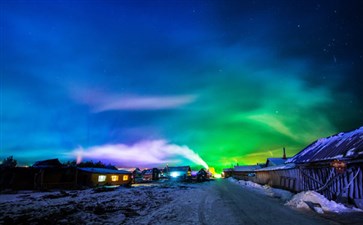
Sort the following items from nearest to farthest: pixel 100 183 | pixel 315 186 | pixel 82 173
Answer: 1. pixel 315 186
2. pixel 82 173
3. pixel 100 183

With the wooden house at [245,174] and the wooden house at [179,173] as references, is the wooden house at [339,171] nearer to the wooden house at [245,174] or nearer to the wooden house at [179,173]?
the wooden house at [245,174]

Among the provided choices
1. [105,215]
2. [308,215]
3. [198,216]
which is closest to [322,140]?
[308,215]

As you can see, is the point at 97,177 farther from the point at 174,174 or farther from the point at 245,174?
the point at 245,174

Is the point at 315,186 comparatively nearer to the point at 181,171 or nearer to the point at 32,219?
the point at 32,219

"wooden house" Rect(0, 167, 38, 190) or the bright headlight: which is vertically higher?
"wooden house" Rect(0, 167, 38, 190)

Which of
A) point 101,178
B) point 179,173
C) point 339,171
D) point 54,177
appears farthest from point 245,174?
point 339,171

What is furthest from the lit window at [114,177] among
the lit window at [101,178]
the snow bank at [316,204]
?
the snow bank at [316,204]

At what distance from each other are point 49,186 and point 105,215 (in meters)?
28.8

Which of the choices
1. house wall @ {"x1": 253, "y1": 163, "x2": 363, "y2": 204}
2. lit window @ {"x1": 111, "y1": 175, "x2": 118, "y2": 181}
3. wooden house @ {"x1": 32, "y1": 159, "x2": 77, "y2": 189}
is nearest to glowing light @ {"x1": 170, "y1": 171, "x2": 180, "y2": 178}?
lit window @ {"x1": 111, "y1": 175, "x2": 118, "y2": 181}

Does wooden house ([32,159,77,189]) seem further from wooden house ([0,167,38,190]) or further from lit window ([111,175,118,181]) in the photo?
lit window ([111,175,118,181])

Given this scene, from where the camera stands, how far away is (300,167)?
2323cm

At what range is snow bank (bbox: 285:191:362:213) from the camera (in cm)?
1435

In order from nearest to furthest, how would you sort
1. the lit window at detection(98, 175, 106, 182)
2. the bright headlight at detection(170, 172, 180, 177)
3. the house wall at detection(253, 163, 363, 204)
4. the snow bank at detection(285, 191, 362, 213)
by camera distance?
the snow bank at detection(285, 191, 362, 213) < the house wall at detection(253, 163, 363, 204) < the lit window at detection(98, 175, 106, 182) < the bright headlight at detection(170, 172, 180, 177)

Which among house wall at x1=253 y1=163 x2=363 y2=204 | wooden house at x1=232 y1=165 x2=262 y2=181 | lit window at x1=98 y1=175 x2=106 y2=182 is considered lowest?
wooden house at x1=232 y1=165 x2=262 y2=181
